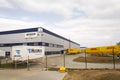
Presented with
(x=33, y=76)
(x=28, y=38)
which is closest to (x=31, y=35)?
(x=28, y=38)

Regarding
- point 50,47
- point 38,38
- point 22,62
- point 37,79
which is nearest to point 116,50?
point 37,79

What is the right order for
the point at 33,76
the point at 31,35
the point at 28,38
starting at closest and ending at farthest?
the point at 33,76
the point at 31,35
the point at 28,38

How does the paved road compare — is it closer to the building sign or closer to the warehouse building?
the building sign

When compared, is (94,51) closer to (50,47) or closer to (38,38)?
(38,38)

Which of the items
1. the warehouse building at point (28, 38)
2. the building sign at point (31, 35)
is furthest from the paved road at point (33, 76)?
the warehouse building at point (28, 38)

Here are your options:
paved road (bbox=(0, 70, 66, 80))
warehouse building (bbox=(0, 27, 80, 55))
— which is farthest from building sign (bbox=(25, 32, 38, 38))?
paved road (bbox=(0, 70, 66, 80))

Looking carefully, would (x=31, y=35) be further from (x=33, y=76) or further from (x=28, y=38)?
(x=33, y=76)

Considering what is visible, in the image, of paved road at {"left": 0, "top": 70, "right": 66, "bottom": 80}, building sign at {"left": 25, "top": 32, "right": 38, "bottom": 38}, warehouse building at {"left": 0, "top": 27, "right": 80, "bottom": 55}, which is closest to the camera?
paved road at {"left": 0, "top": 70, "right": 66, "bottom": 80}

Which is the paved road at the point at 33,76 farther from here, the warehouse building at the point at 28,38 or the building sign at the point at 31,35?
the warehouse building at the point at 28,38

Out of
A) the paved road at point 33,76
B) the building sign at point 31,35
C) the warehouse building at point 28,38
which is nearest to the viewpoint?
the paved road at point 33,76

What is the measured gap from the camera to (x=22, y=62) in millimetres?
28844

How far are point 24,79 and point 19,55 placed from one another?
41.9 ft

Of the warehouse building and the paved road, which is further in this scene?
the warehouse building

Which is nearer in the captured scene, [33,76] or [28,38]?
[33,76]
